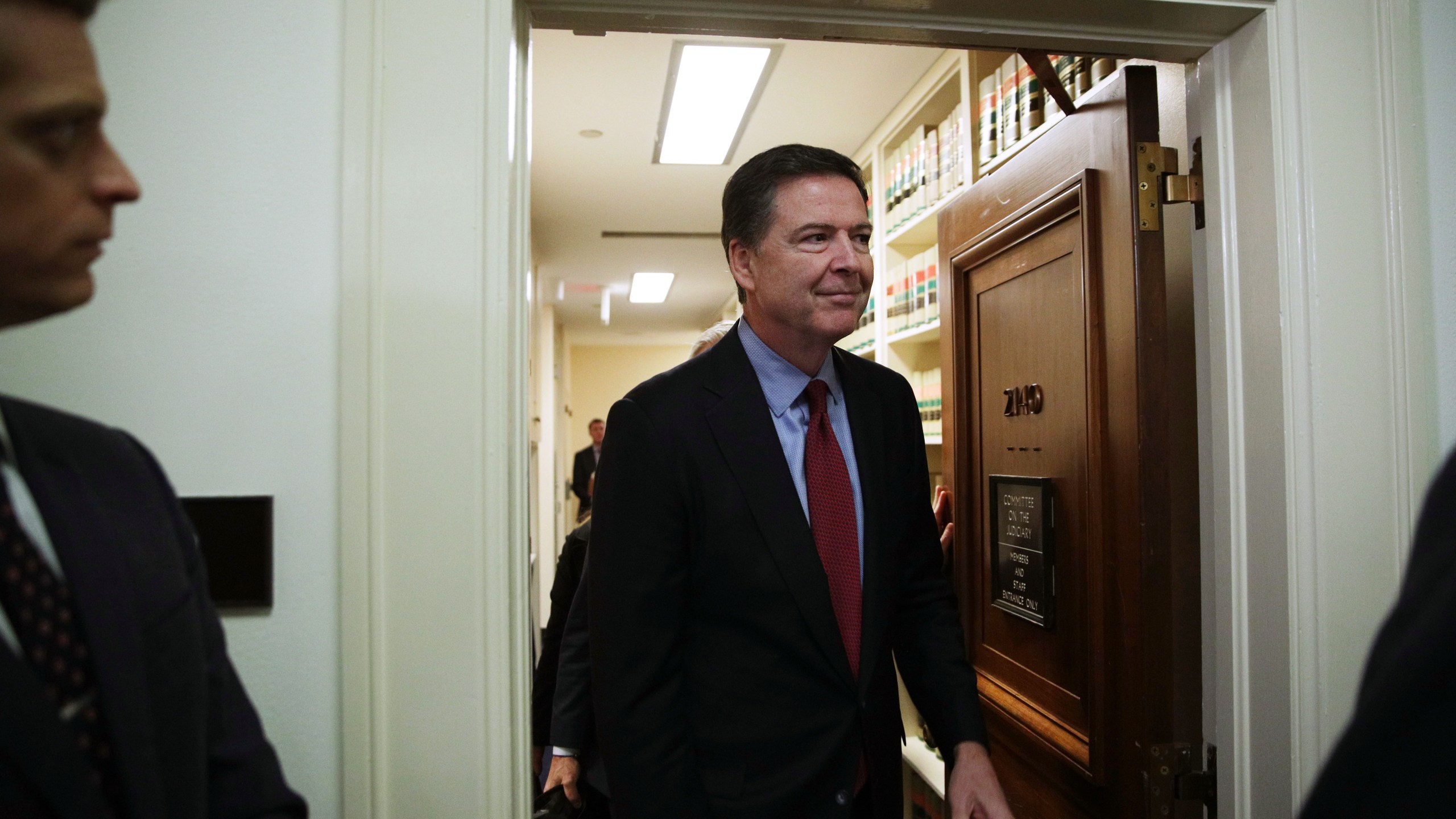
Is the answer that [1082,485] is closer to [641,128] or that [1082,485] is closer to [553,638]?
[553,638]

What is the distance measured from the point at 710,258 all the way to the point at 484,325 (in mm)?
5944

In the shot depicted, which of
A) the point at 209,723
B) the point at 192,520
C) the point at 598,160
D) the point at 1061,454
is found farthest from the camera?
the point at 598,160

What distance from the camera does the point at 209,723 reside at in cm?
70

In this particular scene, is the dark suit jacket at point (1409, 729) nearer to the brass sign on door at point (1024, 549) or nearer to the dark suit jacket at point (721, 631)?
the dark suit jacket at point (721, 631)

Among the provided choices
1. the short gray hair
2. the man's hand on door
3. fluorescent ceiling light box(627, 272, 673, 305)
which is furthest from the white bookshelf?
fluorescent ceiling light box(627, 272, 673, 305)

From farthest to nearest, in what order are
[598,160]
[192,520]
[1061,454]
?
1. [598,160]
2. [1061,454]
3. [192,520]

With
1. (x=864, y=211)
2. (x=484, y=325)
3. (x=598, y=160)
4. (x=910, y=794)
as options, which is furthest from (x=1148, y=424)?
(x=598, y=160)

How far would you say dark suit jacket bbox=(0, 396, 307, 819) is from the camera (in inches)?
20.4

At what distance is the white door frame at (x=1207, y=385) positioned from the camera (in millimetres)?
1076

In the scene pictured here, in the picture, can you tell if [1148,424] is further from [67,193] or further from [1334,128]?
[67,193]

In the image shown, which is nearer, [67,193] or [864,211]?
[67,193]

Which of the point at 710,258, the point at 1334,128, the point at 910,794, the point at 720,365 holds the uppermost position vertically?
the point at 710,258

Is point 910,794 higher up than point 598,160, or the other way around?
point 598,160

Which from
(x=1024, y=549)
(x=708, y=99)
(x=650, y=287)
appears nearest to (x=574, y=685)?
(x=1024, y=549)
